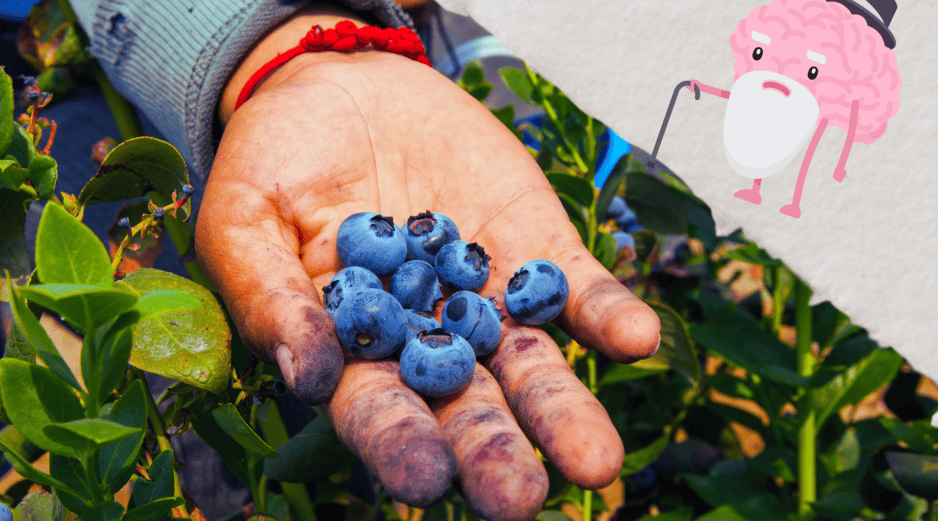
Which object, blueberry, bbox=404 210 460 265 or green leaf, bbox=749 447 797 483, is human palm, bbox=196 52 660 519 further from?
green leaf, bbox=749 447 797 483

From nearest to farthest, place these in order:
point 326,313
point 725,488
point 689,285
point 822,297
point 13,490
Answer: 1. point 326,313
2. point 13,490
3. point 822,297
4. point 725,488
5. point 689,285

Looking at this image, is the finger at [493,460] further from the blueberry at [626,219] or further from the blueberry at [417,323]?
the blueberry at [626,219]

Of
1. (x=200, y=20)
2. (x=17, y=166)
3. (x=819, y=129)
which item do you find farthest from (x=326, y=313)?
(x=819, y=129)

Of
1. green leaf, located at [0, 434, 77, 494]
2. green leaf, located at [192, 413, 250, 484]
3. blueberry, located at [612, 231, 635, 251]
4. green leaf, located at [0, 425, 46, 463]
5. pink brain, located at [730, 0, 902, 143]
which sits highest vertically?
pink brain, located at [730, 0, 902, 143]

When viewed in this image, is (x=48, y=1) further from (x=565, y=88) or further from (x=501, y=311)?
(x=501, y=311)

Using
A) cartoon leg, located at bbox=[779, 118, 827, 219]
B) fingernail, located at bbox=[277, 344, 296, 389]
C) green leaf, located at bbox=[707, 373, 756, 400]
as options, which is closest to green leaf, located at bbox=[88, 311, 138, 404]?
fingernail, located at bbox=[277, 344, 296, 389]

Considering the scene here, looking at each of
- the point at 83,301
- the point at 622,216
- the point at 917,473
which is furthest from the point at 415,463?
the point at 622,216
